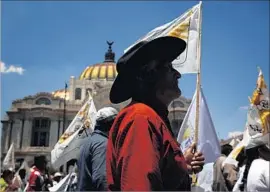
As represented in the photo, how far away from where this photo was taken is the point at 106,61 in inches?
2500

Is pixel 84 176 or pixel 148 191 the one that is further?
pixel 84 176

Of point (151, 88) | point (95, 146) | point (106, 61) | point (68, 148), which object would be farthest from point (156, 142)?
point (106, 61)

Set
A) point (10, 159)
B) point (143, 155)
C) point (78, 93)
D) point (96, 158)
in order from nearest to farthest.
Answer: point (143, 155)
point (96, 158)
point (10, 159)
point (78, 93)

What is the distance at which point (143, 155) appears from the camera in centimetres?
143

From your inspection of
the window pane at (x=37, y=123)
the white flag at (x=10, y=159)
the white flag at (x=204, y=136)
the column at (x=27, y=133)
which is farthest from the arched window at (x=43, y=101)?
the white flag at (x=204, y=136)

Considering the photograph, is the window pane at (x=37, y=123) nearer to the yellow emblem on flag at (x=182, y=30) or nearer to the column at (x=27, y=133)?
the column at (x=27, y=133)

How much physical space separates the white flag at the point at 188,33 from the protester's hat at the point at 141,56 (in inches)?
99.6

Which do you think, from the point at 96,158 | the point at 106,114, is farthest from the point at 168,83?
the point at 106,114

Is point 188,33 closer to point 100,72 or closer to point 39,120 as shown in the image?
point 39,120

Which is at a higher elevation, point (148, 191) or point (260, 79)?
point (260, 79)

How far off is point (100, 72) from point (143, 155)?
56.1m

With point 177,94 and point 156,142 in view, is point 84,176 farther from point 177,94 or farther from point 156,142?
point 156,142

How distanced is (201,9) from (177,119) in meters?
41.5

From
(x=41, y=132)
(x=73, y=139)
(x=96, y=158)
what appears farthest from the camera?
(x=41, y=132)
